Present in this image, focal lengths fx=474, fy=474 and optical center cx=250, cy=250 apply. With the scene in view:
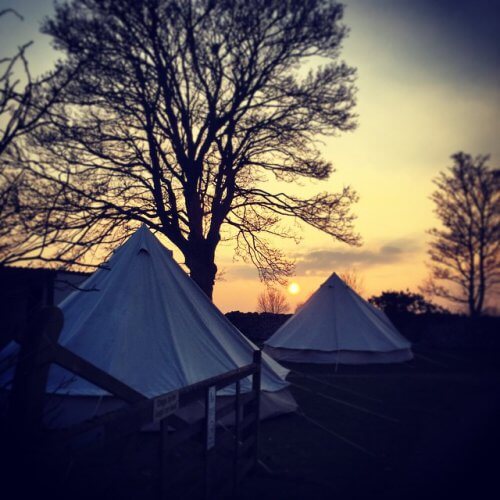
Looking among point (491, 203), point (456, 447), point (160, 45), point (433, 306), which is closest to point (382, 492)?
Answer: point (456, 447)

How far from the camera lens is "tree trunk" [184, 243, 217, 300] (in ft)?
49.7

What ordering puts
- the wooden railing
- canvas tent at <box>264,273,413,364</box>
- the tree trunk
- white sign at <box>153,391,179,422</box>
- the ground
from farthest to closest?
canvas tent at <box>264,273,413,364</box> → the tree trunk → white sign at <box>153,391,179,422</box> → the ground → the wooden railing

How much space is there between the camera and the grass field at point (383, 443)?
530 cm

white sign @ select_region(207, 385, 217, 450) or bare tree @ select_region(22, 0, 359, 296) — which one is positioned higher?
bare tree @ select_region(22, 0, 359, 296)

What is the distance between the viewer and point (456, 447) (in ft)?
23.1

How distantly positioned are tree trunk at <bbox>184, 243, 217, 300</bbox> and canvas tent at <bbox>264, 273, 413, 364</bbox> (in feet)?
14.6

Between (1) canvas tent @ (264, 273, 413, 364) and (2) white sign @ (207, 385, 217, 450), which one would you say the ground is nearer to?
(2) white sign @ (207, 385, 217, 450)

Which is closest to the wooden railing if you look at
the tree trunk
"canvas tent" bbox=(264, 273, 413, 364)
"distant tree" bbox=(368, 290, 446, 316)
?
the tree trunk

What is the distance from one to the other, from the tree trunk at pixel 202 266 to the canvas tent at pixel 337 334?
446 centimetres

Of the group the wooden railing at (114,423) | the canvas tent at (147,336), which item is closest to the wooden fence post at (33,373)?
the wooden railing at (114,423)

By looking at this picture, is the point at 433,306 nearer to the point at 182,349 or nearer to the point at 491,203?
the point at 491,203

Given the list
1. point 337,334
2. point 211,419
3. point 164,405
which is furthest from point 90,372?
point 337,334

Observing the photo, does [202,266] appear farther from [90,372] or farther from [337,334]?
[90,372]

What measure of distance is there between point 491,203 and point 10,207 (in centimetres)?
2458
